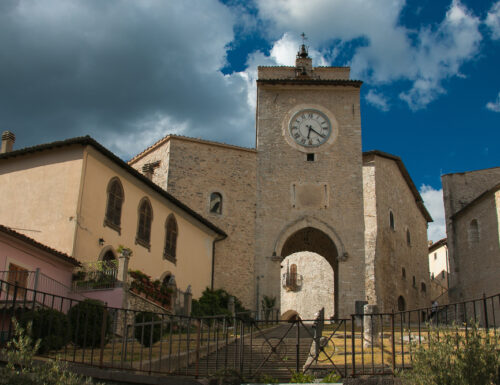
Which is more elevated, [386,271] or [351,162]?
[351,162]

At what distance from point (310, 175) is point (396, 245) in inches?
259

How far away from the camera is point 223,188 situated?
3406cm

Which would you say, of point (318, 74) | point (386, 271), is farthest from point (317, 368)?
point (318, 74)

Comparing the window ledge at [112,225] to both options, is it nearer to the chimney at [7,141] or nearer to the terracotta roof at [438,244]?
the chimney at [7,141]

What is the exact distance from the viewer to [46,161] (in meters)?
24.5

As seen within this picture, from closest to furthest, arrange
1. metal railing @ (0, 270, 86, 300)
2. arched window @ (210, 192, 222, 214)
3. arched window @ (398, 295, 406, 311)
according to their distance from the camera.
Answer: metal railing @ (0, 270, 86, 300)
arched window @ (210, 192, 222, 214)
arched window @ (398, 295, 406, 311)

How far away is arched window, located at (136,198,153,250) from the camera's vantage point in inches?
1045

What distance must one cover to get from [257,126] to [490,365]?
26.3m

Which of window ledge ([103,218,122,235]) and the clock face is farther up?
the clock face

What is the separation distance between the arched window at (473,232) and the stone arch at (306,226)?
756 cm

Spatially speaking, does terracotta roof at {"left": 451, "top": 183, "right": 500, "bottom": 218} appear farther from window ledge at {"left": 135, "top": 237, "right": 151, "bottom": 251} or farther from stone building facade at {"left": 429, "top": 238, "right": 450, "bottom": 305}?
stone building facade at {"left": 429, "top": 238, "right": 450, "bottom": 305}

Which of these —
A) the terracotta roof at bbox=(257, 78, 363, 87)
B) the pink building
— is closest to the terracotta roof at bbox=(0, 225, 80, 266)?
the pink building

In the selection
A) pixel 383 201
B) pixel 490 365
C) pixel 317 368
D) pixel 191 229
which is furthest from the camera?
pixel 383 201

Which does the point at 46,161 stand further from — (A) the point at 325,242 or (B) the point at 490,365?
(B) the point at 490,365
